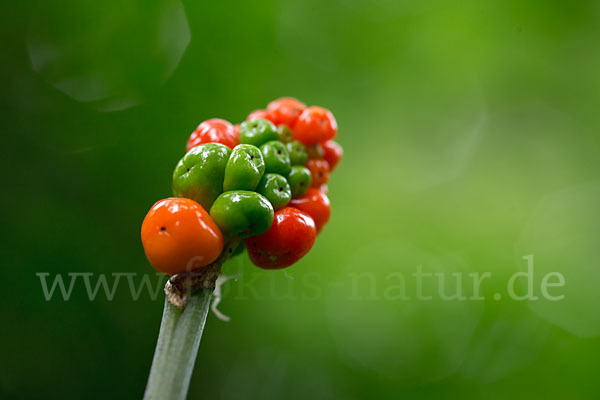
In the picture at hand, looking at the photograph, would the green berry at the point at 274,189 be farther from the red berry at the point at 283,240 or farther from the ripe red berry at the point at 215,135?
the ripe red berry at the point at 215,135

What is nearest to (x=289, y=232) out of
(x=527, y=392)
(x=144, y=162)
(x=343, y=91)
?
(x=144, y=162)

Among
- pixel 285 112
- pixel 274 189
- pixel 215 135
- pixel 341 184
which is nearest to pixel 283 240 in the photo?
pixel 274 189

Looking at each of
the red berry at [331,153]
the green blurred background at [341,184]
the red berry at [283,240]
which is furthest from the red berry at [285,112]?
the green blurred background at [341,184]

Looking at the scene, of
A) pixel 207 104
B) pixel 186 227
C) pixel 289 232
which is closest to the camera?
pixel 186 227

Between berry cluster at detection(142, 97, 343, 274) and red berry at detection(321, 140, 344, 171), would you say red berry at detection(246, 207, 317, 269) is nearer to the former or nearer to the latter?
berry cluster at detection(142, 97, 343, 274)

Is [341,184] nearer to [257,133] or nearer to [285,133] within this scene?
[285,133]

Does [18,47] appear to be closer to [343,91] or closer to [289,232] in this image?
[343,91]
